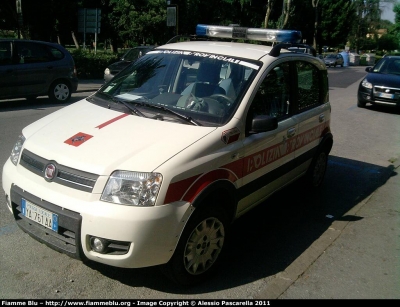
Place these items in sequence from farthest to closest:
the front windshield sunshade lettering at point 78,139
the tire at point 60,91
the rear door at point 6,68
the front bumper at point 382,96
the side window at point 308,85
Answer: the front bumper at point 382,96, the tire at point 60,91, the rear door at point 6,68, the side window at point 308,85, the front windshield sunshade lettering at point 78,139

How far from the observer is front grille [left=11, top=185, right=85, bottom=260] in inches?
121

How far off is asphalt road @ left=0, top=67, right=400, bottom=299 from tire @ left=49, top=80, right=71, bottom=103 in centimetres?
554

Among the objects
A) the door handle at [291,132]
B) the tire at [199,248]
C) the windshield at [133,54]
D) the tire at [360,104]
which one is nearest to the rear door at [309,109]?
the door handle at [291,132]

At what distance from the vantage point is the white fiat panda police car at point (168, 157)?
3.05m

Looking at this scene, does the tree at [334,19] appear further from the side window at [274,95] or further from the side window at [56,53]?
the side window at [274,95]

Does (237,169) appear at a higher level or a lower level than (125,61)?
lower

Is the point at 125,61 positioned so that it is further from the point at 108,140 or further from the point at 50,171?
the point at 50,171

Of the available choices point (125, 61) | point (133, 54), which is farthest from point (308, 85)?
point (133, 54)

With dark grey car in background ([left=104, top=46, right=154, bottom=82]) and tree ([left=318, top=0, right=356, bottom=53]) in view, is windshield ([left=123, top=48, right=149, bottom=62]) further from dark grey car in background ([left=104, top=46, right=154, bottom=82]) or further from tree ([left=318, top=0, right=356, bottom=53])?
tree ([left=318, top=0, right=356, bottom=53])

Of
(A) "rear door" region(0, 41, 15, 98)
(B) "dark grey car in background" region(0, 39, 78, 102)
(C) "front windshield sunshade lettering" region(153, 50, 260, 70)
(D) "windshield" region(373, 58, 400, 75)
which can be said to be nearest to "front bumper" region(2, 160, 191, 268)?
(C) "front windshield sunshade lettering" region(153, 50, 260, 70)

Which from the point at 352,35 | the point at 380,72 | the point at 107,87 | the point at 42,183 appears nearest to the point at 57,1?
the point at 380,72

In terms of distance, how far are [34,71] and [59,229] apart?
919cm

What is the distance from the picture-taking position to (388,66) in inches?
587

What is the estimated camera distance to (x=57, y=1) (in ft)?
78.7
